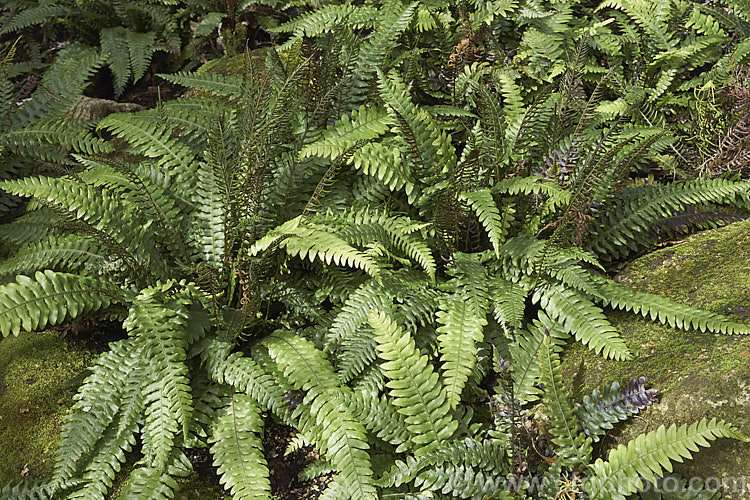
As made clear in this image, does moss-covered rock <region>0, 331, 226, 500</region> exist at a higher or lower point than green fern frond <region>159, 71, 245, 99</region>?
lower

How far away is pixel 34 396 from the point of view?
10.00ft

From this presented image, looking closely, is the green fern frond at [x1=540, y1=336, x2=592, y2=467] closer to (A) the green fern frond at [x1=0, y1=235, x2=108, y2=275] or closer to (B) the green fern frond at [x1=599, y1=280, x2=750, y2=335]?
(B) the green fern frond at [x1=599, y1=280, x2=750, y2=335]

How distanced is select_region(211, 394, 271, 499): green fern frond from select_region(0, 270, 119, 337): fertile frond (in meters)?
0.90

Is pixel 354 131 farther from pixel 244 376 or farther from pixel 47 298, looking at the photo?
pixel 47 298

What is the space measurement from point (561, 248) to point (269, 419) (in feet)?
6.45

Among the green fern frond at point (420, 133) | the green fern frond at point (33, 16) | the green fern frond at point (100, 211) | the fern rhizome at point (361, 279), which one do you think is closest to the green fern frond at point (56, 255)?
the fern rhizome at point (361, 279)

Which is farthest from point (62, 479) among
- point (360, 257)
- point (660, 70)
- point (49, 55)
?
point (49, 55)

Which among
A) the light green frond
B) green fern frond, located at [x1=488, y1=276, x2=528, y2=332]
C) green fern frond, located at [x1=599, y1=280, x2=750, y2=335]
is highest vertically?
the light green frond

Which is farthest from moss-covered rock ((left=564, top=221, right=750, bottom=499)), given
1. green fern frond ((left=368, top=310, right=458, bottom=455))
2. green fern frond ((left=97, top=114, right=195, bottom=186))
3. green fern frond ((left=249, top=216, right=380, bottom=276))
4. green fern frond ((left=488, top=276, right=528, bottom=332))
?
green fern frond ((left=97, top=114, right=195, bottom=186))

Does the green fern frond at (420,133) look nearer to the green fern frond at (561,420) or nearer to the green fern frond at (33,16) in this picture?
the green fern frond at (561,420)

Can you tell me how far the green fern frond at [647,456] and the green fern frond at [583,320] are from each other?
0.55 meters

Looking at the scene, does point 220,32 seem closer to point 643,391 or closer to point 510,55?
point 510,55

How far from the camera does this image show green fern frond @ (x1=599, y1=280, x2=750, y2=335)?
2.61 meters

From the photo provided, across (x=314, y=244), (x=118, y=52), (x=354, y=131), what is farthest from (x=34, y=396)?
(x=118, y=52)
